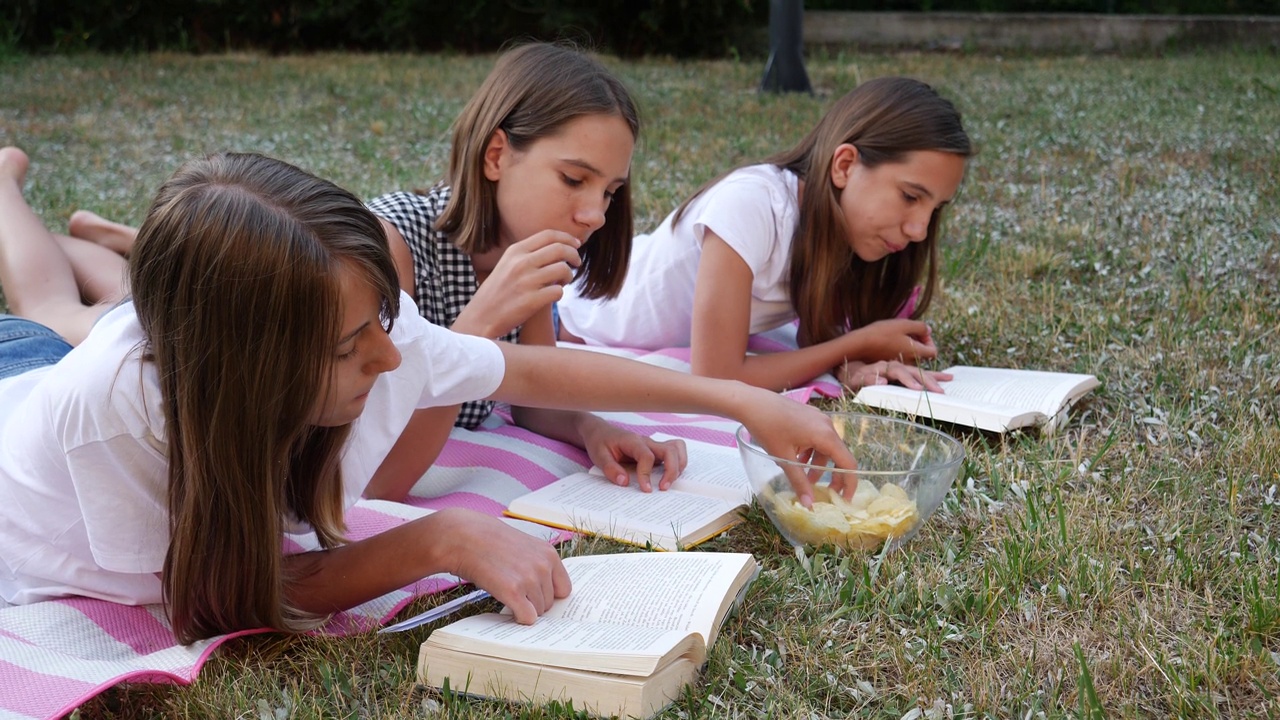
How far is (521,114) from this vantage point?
2.90 m

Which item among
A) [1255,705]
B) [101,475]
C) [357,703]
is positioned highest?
[101,475]

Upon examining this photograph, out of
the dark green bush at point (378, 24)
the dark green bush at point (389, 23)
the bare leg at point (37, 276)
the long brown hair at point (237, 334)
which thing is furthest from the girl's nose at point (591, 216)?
the dark green bush at point (378, 24)

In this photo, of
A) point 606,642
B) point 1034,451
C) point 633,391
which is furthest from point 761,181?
point 606,642

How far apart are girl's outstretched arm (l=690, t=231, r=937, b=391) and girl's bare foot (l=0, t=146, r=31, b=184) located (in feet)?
7.75

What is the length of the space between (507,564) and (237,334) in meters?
0.56

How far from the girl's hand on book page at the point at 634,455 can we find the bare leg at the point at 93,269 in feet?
6.13

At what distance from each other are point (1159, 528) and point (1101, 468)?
0.34 metres

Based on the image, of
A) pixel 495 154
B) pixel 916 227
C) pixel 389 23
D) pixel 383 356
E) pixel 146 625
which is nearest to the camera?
pixel 383 356

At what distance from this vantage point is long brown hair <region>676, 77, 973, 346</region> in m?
3.29

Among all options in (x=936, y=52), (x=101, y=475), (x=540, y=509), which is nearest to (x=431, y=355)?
(x=540, y=509)

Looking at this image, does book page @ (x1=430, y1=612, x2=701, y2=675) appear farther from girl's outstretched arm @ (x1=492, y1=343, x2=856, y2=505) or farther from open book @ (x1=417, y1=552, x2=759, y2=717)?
girl's outstretched arm @ (x1=492, y1=343, x2=856, y2=505)

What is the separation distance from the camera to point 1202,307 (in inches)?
147

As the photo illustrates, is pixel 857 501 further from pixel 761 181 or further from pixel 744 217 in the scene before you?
pixel 761 181

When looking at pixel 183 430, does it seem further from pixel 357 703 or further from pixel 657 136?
pixel 657 136
